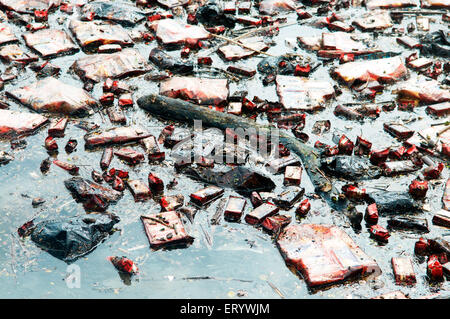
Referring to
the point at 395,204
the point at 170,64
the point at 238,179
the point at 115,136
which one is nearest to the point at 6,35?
Answer: the point at 170,64

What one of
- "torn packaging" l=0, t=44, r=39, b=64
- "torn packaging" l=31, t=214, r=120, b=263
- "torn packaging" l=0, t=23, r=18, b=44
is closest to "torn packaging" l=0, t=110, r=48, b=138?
"torn packaging" l=0, t=44, r=39, b=64

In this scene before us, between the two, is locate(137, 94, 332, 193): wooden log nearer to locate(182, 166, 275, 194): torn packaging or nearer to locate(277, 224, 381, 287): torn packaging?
locate(182, 166, 275, 194): torn packaging

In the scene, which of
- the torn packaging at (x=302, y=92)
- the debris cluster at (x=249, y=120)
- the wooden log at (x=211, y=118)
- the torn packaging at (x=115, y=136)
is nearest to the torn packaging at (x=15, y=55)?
the debris cluster at (x=249, y=120)

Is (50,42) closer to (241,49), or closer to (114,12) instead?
(114,12)

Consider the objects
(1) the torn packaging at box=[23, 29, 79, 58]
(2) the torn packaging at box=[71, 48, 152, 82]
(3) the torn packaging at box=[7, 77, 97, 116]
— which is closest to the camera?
(3) the torn packaging at box=[7, 77, 97, 116]

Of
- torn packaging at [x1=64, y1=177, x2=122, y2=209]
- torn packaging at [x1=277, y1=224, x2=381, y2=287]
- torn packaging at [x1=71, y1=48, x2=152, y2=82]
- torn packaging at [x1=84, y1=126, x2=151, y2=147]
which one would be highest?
torn packaging at [x1=71, y1=48, x2=152, y2=82]
